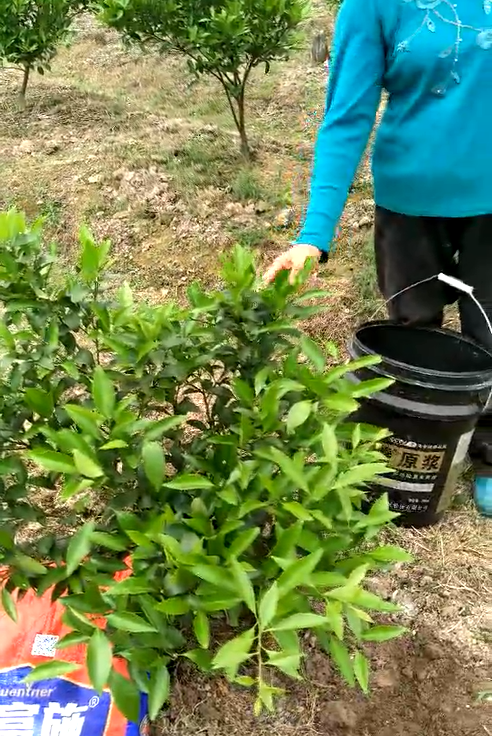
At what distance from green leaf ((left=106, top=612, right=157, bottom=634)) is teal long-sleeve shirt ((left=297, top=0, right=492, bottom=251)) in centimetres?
107

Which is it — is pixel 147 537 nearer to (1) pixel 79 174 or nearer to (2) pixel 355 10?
(2) pixel 355 10

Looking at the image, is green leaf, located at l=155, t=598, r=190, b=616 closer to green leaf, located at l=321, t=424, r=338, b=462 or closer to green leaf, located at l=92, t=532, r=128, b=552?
green leaf, located at l=92, t=532, r=128, b=552

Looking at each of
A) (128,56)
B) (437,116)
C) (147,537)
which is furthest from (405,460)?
(128,56)

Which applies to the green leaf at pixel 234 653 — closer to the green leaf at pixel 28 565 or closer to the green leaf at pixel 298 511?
the green leaf at pixel 298 511

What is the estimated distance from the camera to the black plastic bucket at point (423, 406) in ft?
6.88

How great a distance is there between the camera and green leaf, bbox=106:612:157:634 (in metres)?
1.18

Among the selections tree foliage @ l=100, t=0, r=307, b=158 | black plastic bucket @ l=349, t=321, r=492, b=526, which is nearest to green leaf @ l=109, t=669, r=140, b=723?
black plastic bucket @ l=349, t=321, r=492, b=526

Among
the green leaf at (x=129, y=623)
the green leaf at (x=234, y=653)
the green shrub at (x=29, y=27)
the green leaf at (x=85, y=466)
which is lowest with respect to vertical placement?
the green leaf at (x=129, y=623)

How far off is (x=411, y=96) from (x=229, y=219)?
2.56 metres

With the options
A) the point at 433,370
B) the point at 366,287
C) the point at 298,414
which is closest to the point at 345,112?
the point at 433,370

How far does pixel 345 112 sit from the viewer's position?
1.94 m

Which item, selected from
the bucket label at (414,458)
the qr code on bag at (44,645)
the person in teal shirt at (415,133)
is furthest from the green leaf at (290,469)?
the bucket label at (414,458)

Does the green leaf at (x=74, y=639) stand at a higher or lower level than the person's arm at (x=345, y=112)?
lower

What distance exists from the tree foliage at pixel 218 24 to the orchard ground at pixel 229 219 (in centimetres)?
72
